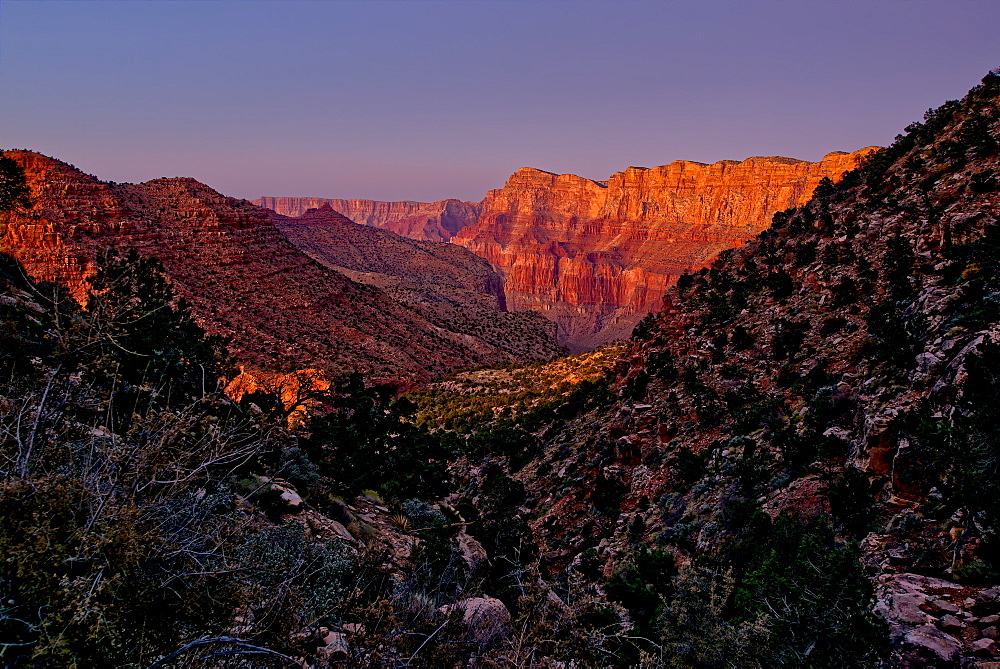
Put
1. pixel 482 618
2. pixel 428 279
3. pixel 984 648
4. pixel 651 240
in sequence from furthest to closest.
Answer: pixel 651 240, pixel 428 279, pixel 482 618, pixel 984 648

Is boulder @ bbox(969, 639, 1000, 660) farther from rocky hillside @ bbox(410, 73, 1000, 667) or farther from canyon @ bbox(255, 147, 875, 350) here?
canyon @ bbox(255, 147, 875, 350)

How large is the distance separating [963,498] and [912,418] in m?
2.91

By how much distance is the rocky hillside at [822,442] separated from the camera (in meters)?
5.63

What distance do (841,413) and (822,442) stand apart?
1.22 meters

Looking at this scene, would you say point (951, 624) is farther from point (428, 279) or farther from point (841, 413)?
point (428, 279)

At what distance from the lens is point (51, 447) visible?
3.90 m

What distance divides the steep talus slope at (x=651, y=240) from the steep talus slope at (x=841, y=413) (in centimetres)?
13679

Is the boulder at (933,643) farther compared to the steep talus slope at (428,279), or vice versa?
the steep talus slope at (428,279)

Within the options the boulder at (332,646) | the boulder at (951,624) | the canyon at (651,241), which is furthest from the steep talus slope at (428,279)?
the boulder at (332,646)

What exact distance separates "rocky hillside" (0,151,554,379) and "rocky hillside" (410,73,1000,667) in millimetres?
23367

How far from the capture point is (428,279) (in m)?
125

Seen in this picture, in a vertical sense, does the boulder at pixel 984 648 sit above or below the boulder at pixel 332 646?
above

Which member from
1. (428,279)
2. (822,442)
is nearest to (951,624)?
(822,442)

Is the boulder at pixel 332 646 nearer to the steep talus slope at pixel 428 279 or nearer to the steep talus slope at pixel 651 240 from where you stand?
the steep talus slope at pixel 428 279
